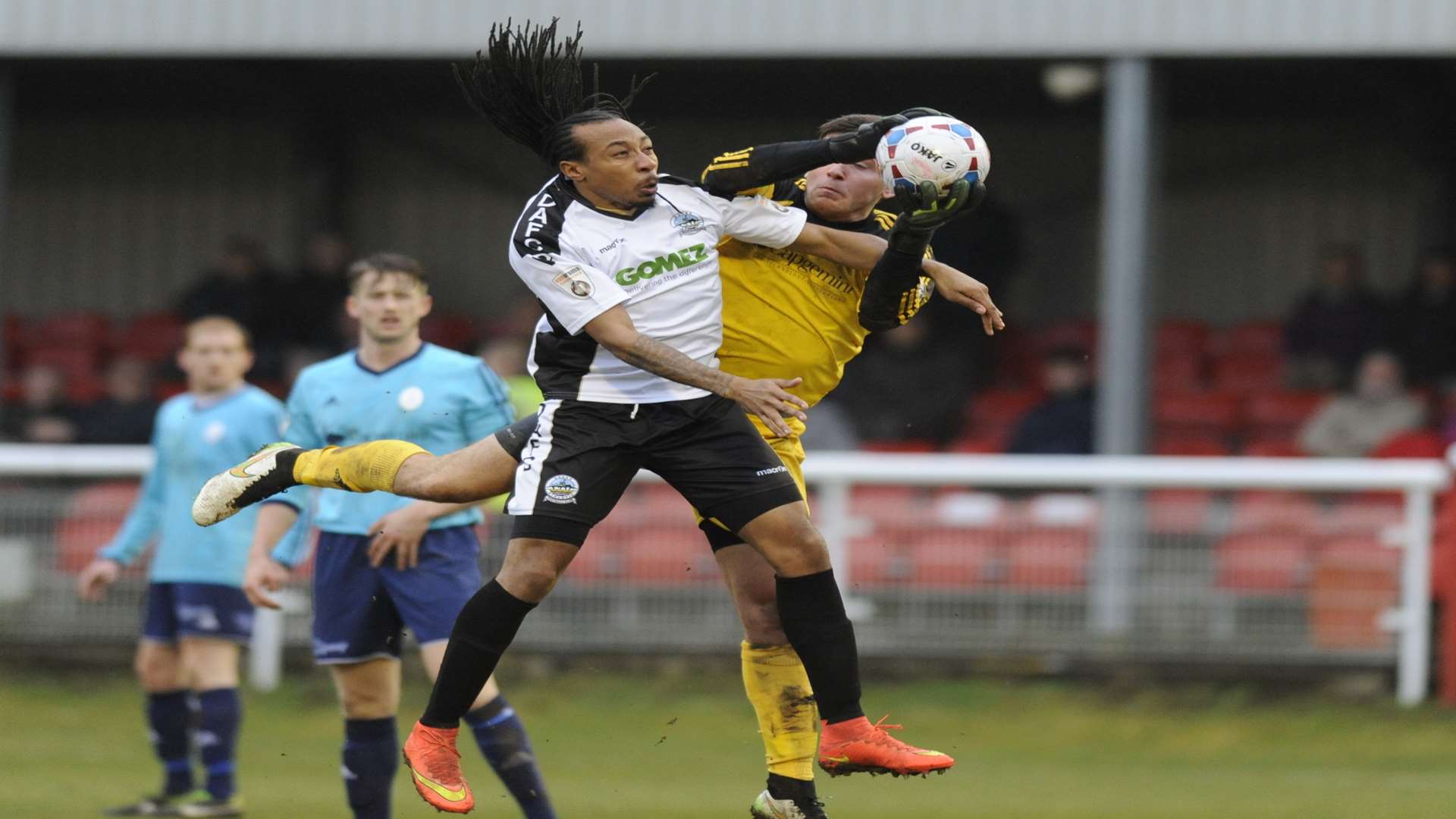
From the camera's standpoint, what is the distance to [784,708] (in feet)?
18.5

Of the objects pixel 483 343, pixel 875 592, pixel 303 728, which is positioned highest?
pixel 483 343

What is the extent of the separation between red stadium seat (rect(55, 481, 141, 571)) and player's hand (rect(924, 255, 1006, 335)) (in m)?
6.56

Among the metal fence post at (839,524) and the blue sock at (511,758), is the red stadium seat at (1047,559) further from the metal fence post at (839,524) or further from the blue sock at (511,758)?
the blue sock at (511,758)

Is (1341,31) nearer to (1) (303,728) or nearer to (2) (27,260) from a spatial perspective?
(1) (303,728)

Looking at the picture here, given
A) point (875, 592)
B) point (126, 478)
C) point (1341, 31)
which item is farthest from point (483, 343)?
point (1341, 31)

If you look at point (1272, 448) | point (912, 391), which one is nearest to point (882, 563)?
point (912, 391)

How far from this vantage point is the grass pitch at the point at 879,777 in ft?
25.9

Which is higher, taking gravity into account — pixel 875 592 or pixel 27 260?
pixel 27 260

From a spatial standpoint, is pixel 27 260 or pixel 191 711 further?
pixel 27 260

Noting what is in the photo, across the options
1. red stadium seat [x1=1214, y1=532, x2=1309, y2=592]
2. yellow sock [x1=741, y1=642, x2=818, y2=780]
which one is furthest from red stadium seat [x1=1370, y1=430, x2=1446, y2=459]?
yellow sock [x1=741, y1=642, x2=818, y2=780]

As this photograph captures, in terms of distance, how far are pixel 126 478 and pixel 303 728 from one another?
1855mm

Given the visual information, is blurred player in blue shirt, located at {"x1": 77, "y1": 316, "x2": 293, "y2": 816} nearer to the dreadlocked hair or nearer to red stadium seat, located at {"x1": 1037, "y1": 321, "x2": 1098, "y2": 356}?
the dreadlocked hair

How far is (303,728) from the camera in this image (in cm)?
1004

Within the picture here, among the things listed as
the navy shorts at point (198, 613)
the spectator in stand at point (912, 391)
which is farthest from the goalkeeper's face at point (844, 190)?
the spectator in stand at point (912, 391)
